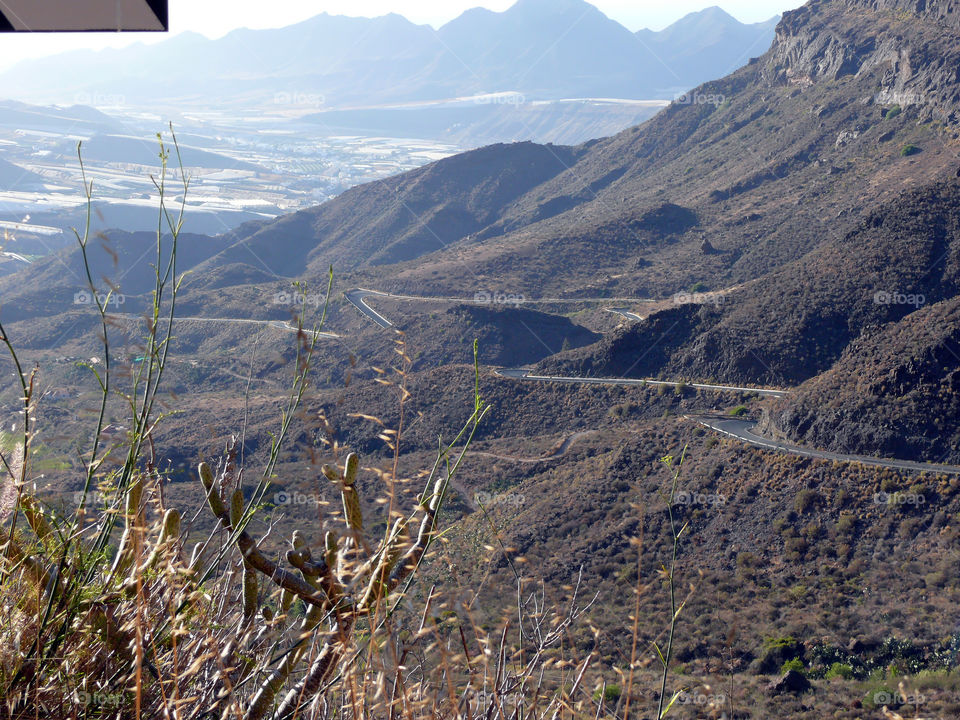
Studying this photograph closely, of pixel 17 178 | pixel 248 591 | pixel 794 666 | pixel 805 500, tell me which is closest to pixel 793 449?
→ pixel 805 500

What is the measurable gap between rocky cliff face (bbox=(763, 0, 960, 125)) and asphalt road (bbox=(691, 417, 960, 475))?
30.8 metres

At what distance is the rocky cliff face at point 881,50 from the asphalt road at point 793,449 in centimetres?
3081

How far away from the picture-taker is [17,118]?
171m

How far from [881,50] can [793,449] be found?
45411 mm

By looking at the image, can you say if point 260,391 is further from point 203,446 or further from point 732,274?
point 732,274

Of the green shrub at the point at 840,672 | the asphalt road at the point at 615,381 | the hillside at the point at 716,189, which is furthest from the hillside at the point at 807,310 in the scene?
the green shrub at the point at 840,672

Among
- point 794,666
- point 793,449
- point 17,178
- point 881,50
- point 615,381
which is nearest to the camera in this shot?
point 794,666

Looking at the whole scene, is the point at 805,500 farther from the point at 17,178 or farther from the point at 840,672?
the point at 17,178

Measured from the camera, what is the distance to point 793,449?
21.6 metres

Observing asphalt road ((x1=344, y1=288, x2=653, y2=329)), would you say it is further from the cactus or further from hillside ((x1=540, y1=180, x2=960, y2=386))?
the cactus

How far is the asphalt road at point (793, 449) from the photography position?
19.4 m

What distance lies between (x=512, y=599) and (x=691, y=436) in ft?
33.8

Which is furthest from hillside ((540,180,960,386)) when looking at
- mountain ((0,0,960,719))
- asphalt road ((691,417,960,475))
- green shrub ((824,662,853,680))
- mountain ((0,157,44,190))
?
mountain ((0,157,44,190))

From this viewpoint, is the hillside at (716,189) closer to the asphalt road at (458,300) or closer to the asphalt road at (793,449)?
the asphalt road at (458,300)
